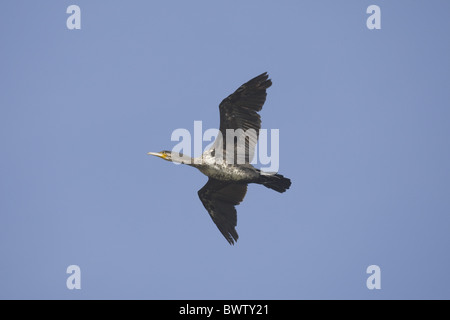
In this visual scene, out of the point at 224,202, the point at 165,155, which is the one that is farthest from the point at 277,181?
the point at 165,155

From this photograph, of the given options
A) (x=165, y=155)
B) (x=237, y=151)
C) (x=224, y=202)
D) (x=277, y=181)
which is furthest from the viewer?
(x=224, y=202)

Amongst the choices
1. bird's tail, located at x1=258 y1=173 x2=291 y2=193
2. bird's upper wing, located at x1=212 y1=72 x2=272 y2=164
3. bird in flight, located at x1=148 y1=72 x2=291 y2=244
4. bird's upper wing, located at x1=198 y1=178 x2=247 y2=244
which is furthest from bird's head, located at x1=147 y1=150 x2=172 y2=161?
bird's tail, located at x1=258 y1=173 x2=291 y2=193

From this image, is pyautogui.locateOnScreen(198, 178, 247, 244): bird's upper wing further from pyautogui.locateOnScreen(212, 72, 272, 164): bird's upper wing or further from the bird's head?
the bird's head

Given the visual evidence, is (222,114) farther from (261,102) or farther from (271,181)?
(271,181)

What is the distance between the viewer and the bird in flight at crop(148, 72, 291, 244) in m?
14.5

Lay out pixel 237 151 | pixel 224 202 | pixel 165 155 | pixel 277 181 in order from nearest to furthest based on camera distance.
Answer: pixel 277 181, pixel 237 151, pixel 165 155, pixel 224 202

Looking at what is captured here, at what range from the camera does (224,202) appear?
16062 mm

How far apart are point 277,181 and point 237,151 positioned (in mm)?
1163

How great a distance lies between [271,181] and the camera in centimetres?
1465

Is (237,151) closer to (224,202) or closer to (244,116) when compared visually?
(244,116)

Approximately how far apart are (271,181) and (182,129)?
7.85 ft

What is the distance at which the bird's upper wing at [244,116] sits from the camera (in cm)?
1445

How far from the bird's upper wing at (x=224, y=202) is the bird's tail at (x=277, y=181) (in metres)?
1.35
